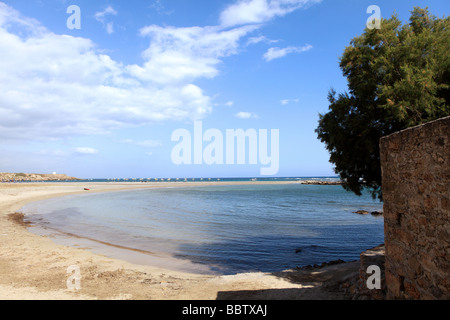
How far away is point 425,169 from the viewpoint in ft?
14.1

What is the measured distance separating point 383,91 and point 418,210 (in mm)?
5269

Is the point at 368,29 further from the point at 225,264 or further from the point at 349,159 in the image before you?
the point at 225,264

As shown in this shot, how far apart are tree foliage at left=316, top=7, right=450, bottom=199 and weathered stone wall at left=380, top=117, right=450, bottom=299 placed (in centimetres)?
372

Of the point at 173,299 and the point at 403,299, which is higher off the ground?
the point at 403,299

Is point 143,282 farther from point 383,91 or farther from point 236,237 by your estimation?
point 383,91

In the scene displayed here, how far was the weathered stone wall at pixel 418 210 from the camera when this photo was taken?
393 cm

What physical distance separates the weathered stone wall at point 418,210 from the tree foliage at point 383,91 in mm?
3722

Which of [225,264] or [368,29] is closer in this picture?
[368,29]

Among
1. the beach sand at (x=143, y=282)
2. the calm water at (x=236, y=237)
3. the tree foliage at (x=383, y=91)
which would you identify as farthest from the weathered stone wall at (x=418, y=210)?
the calm water at (x=236, y=237)

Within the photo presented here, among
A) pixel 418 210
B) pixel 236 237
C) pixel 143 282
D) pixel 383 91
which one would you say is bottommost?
pixel 236 237

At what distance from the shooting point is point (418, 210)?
181 inches

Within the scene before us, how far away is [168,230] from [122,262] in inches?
281

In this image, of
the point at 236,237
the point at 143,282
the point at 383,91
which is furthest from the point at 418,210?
the point at 236,237

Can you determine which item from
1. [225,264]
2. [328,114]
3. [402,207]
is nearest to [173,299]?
[225,264]
